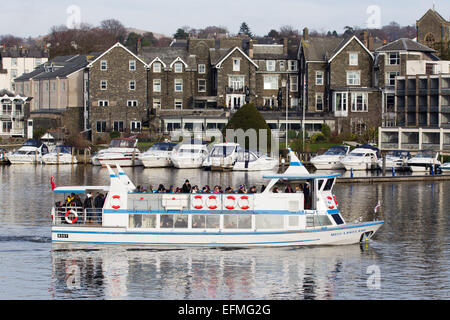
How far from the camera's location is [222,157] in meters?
96.5

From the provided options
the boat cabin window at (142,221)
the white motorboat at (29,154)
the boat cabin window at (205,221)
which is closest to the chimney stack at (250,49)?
the white motorboat at (29,154)

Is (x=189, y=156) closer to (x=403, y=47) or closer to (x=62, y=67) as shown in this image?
(x=403, y=47)

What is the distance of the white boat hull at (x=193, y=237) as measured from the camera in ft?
151

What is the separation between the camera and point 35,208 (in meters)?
64.0

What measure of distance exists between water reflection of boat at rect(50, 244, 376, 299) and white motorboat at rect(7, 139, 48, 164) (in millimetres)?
63367

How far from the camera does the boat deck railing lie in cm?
4691

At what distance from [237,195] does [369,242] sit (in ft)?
28.0

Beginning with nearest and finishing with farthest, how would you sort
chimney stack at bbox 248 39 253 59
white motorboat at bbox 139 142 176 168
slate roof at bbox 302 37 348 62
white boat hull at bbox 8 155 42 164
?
white motorboat at bbox 139 142 176 168, white boat hull at bbox 8 155 42 164, slate roof at bbox 302 37 348 62, chimney stack at bbox 248 39 253 59

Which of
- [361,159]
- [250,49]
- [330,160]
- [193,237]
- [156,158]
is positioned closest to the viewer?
[193,237]

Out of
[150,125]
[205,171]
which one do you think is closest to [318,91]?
[150,125]

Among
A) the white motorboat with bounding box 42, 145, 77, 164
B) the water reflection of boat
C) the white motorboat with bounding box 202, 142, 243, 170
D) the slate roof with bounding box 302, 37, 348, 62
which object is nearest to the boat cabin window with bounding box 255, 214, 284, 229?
the water reflection of boat

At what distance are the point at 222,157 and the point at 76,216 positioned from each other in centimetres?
5032

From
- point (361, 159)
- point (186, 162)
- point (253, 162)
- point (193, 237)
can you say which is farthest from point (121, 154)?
point (193, 237)

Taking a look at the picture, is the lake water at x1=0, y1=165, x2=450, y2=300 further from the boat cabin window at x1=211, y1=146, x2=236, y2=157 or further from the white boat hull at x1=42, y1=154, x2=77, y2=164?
the white boat hull at x1=42, y1=154, x2=77, y2=164
